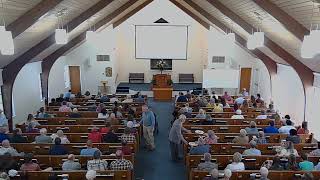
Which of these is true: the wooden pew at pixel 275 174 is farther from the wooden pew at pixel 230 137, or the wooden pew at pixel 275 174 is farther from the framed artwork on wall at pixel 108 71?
the framed artwork on wall at pixel 108 71

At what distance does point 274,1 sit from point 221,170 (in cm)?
384

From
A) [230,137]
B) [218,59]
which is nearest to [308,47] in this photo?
[230,137]

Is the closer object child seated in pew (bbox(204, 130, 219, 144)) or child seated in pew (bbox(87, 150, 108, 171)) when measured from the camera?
child seated in pew (bbox(87, 150, 108, 171))

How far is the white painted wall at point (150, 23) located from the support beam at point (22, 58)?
10.2 m

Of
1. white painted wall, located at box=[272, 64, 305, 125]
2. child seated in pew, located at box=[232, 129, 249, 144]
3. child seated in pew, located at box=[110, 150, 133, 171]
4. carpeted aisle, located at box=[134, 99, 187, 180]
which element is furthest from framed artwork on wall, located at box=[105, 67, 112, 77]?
child seated in pew, located at box=[110, 150, 133, 171]

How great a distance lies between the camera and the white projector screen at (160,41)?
21734 mm

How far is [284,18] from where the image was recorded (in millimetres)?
8141

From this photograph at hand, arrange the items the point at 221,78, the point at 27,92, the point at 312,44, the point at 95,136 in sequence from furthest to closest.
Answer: the point at 221,78
the point at 27,92
the point at 95,136
the point at 312,44

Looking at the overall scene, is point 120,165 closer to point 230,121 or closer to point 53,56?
point 230,121

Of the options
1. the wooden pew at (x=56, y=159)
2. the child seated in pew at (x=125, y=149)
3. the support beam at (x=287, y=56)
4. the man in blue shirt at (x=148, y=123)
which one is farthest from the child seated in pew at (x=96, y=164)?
the support beam at (x=287, y=56)

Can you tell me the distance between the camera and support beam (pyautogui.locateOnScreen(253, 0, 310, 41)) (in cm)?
800

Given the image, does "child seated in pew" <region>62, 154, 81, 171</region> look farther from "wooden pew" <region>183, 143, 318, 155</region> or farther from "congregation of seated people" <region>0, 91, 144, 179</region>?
"wooden pew" <region>183, 143, 318, 155</region>

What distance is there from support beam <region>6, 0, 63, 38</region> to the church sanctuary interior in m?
0.03

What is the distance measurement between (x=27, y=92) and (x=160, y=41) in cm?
956
